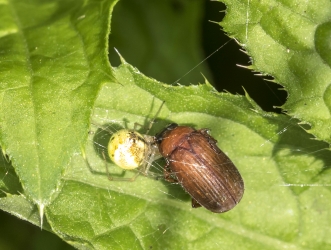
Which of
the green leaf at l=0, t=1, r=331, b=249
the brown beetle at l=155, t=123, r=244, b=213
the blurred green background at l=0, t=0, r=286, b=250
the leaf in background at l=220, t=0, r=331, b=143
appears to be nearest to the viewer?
the leaf in background at l=220, t=0, r=331, b=143

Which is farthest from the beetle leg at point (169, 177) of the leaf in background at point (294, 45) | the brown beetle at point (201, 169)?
the leaf in background at point (294, 45)

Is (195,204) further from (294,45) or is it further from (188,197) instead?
(294,45)

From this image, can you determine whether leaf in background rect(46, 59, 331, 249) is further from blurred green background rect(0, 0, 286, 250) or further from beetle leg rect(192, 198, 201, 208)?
blurred green background rect(0, 0, 286, 250)

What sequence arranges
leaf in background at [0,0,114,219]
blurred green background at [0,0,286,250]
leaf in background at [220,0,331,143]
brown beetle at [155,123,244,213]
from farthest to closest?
blurred green background at [0,0,286,250], brown beetle at [155,123,244,213], leaf in background at [220,0,331,143], leaf in background at [0,0,114,219]

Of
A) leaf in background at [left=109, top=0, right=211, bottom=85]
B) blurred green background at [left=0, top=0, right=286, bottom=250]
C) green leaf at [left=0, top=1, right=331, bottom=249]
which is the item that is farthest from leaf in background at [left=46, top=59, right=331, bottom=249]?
leaf in background at [left=109, top=0, right=211, bottom=85]

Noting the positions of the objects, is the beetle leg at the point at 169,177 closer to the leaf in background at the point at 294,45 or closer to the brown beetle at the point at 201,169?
the brown beetle at the point at 201,169
